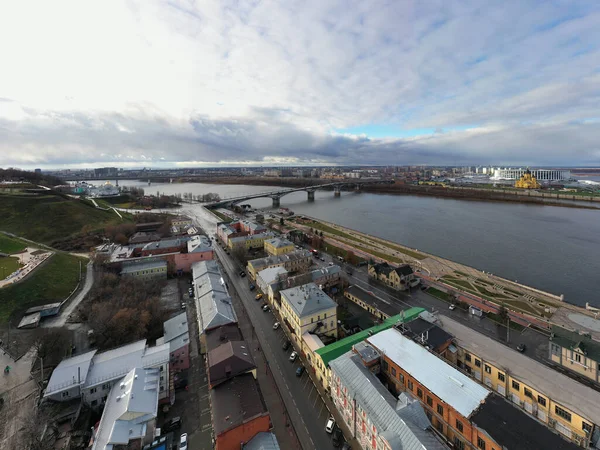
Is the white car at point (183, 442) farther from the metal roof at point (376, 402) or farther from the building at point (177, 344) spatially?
the metal roof at point (376, 402)

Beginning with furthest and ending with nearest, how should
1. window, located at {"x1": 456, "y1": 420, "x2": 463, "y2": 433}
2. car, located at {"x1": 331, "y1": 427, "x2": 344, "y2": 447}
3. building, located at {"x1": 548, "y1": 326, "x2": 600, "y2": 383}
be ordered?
building, located at {"x1": 548, "y1": 326, "x2": 600, "y2": 383} → car, located at {"x1": 331, "y1": 427, "x2": 344, "y2": 447} → window, located at {"x1": 456, "y1": 420, "x2": 463, "y2": 433}

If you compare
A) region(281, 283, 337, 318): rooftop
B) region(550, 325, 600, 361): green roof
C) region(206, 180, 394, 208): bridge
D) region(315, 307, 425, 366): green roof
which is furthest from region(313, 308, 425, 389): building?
region(206, 180, 394, 208): bridge

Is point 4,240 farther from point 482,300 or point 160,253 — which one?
point 482,300

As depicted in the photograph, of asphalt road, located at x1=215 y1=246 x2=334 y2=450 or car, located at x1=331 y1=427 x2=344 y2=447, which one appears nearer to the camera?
car, located at x1=331 y1=427 x2=344 y2=447

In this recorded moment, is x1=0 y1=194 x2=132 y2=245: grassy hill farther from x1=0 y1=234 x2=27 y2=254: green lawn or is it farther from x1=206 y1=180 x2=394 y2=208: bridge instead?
x1=206 y1=180 x2=394 y2=208: bridge

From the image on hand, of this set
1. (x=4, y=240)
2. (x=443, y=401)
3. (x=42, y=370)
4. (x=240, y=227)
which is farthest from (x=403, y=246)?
(x=4, y=240)
